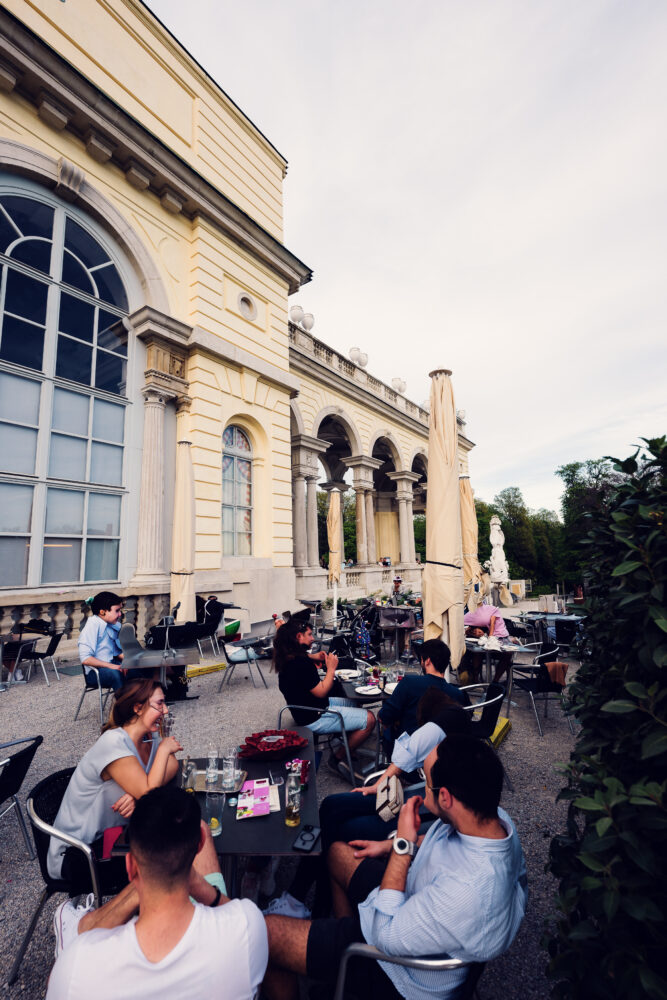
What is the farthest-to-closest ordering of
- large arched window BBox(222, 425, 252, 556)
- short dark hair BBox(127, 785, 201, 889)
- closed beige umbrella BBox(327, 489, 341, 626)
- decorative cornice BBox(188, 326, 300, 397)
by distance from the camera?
closed beige umbrella BBox(327, 489, 341, 626), large arched window BBox(222, 425, 252, 556), decorative cornice BBox(188, 326, 300, 397), short dark hair BBox(127, 785, 201, 889)

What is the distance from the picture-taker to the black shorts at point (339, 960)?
162 centimetres

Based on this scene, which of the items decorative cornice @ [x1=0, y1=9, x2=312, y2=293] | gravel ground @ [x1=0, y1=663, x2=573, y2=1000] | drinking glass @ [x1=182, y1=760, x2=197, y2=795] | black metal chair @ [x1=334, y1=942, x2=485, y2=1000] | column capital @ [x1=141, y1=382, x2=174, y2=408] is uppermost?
decorative cornice @ [x1=0, y1=9, x2=312, y2=293]

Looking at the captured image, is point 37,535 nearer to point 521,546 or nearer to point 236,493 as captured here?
point 236,493

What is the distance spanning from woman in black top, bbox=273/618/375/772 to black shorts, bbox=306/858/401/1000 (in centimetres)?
198

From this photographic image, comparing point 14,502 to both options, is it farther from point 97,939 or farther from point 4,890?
point 97,939

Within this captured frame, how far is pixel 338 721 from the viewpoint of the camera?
12.6 feet

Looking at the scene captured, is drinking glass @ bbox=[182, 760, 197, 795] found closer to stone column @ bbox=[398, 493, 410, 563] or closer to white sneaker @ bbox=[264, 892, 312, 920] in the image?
white sneaker @ bbox=[264, 892, 312, 920]

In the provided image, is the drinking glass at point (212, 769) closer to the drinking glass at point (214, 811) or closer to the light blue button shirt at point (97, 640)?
the drinking glass at point (214, 811)

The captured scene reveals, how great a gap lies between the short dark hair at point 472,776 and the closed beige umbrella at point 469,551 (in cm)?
646

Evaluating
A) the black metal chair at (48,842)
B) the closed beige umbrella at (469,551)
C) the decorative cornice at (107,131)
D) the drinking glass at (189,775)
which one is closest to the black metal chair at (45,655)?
the black metal chair at (48,842)

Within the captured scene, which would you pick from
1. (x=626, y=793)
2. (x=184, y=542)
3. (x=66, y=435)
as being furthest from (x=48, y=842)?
(x=66, y=435)

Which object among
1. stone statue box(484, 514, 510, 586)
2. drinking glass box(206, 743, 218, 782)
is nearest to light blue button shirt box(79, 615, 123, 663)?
drinking glass box(206, 743, 218, 782)

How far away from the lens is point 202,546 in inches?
369

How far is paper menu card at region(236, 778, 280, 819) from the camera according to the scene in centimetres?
217
